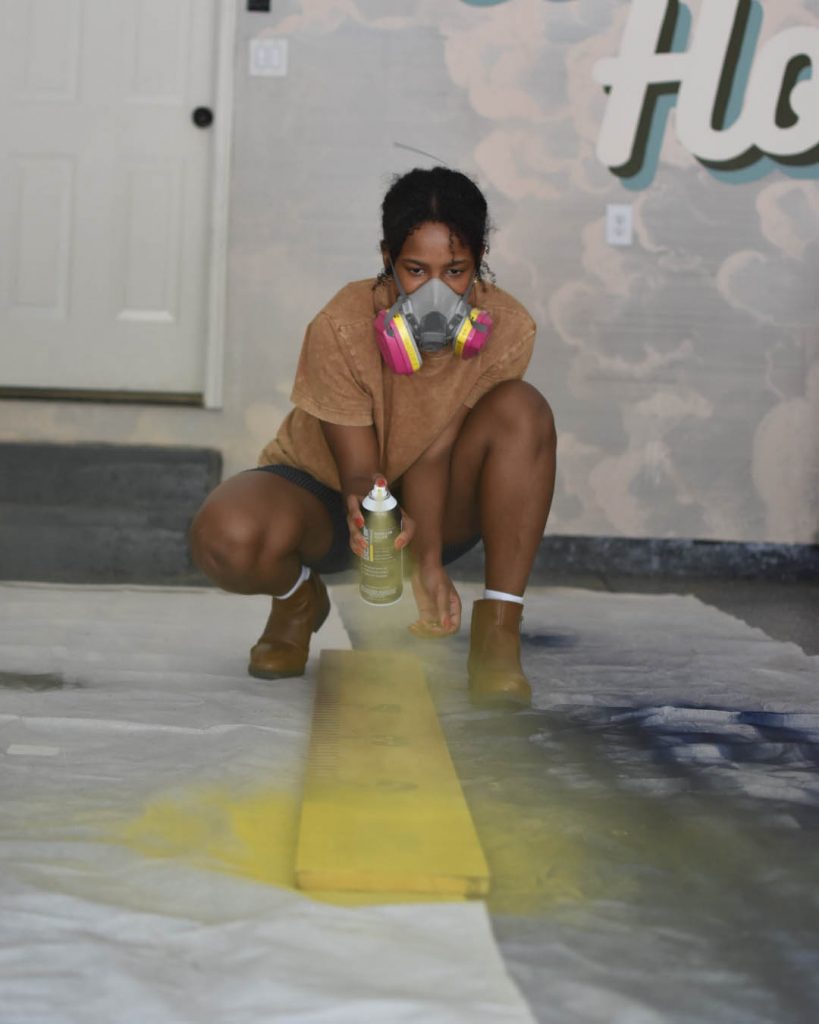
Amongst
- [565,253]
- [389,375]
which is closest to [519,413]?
[389,375]

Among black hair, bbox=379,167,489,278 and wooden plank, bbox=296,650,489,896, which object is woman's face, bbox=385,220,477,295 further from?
wooden plank, bbox=296,650,489,896

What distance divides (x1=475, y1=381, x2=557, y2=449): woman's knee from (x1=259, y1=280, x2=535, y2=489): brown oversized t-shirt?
37 mm

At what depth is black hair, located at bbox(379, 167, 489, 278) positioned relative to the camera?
160cm

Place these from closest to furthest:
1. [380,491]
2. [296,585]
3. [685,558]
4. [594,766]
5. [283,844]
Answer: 1. [283,844]
2. [594,766]
3. [380,491]
4. [296,585]
5. [685,558]

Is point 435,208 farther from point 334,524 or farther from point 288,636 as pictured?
point 288,636

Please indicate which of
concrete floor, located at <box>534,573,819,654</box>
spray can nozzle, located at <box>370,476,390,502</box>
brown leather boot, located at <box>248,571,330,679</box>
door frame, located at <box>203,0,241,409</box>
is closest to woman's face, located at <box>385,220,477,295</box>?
spray can nozzle, located at <box>370,476,390,502</box>

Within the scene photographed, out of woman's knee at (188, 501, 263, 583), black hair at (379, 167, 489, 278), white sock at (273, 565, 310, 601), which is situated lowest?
white sock at (273, 565, 310, 601)

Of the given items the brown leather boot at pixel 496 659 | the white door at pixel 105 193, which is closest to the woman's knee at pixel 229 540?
the brown leather boot at pixel 496 659

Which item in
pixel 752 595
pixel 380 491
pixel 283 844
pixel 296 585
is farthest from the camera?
pixel 752 595

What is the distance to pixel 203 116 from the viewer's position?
344 centimetres

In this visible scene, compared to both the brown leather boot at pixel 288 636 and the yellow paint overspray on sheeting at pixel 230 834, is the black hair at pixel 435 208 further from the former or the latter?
the yellow paint overspray on sheeting at pixel 230 834

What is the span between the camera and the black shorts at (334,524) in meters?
1.81

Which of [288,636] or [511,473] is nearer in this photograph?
[511,473]

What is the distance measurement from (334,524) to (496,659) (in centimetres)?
35
